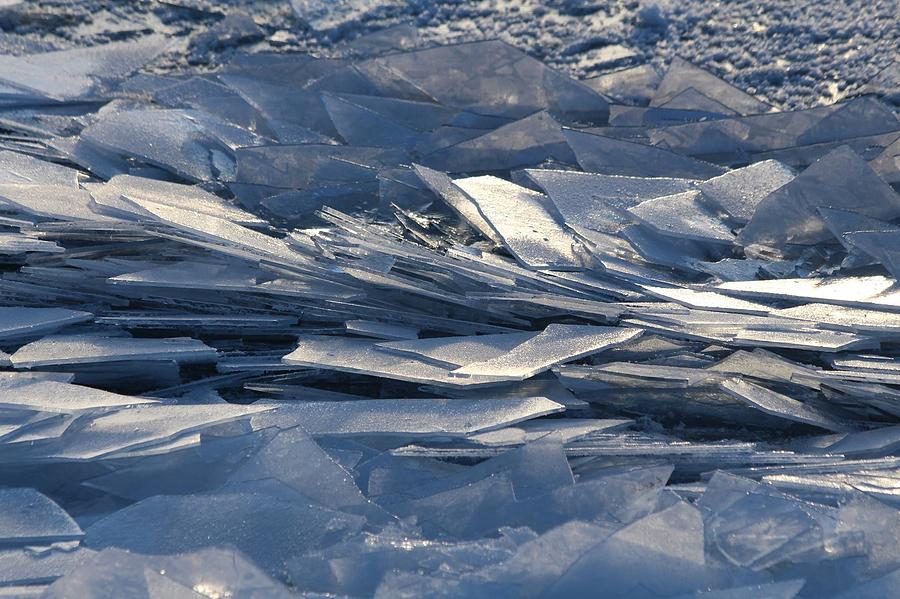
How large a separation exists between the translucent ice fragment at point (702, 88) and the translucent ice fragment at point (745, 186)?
56 centimetres

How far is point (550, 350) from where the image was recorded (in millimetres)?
1867

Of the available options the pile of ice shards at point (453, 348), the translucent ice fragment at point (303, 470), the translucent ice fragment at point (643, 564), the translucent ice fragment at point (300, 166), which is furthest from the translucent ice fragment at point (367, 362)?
the translucent ice fragment at point (300, 166)

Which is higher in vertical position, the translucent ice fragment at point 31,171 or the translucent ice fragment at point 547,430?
the translucent ice fragment at point 31,171

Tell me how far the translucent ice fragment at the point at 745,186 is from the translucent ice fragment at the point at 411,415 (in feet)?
2.82

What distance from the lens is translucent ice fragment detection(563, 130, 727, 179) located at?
101 inches

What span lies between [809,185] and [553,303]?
0.77 metres

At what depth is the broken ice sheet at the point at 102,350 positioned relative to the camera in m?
1.91

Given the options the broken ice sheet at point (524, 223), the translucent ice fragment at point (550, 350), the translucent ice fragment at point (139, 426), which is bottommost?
the translucent ice fragment at point (139, 426)

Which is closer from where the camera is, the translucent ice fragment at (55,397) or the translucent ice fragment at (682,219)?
the translucent ice fragment at (55,397)

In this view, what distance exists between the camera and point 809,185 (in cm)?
224

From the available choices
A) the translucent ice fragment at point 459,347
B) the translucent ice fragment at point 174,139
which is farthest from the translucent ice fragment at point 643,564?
the translucent ice fragment at point 174,139

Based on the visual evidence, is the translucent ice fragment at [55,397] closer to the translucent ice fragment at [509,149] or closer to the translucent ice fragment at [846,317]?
the translucent ice fragment at [509,149]

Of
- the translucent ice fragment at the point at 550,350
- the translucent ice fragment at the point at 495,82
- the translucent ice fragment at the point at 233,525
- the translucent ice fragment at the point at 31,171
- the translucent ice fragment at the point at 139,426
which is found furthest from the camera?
the translucent ice fragment at the point at 495,82

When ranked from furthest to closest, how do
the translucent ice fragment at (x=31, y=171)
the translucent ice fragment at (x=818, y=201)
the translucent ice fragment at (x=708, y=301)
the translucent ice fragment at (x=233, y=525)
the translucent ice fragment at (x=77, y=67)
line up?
1. the translucent ice fragment at (x=77, y=67)
2. the translucent ice fragment at (x=31, y=171)
3. the translucent ice fragment at (x=818, y=201)
4. the translucent ice fragment at (x=708, y=301)
5. the translucent ice fragment at (x=233, y=525)
